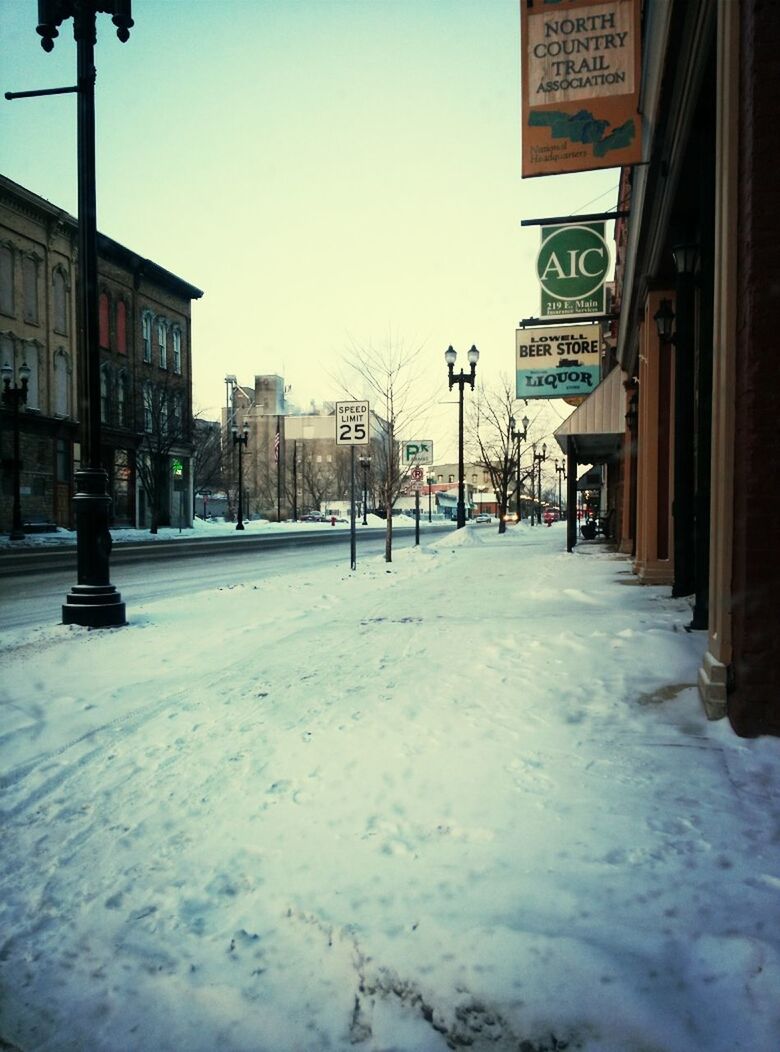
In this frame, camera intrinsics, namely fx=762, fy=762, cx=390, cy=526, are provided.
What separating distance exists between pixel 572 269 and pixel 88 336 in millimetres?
10426

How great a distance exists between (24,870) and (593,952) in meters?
2.22

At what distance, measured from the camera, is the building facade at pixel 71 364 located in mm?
34031

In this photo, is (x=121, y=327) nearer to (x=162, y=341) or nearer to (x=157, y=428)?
(x=162, y=341)

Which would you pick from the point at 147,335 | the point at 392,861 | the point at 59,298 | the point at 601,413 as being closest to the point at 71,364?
the point at 59,298

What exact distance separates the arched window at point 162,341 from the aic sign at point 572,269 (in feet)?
110

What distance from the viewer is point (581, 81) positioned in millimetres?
7301

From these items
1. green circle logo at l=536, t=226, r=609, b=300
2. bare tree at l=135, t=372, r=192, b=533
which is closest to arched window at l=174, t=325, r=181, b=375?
bare tree at l=135, t=372, r=192, b=533

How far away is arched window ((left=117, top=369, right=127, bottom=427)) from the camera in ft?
130

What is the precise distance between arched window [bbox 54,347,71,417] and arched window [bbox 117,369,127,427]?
245 cm

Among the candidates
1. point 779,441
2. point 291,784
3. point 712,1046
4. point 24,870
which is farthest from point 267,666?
point 712,1046

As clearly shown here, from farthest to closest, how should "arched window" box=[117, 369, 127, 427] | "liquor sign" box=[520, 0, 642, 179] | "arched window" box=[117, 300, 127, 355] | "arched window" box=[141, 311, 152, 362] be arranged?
"arched window" box=[141, 311, 152, 362], "arched window" box=[117, 300, 127, 355], "arched window" box=[117, 369, 127, 427], "liquor sign" box=[520, 0, 642, 179]

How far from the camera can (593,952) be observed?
2.41 metres

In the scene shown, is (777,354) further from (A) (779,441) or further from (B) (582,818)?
(B) (582,818)

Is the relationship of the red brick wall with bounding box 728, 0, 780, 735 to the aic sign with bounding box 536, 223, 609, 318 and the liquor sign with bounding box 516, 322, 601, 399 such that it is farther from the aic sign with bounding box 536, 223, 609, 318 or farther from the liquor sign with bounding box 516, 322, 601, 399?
the liquor sign with bounding box 516, 322, 601, 399
